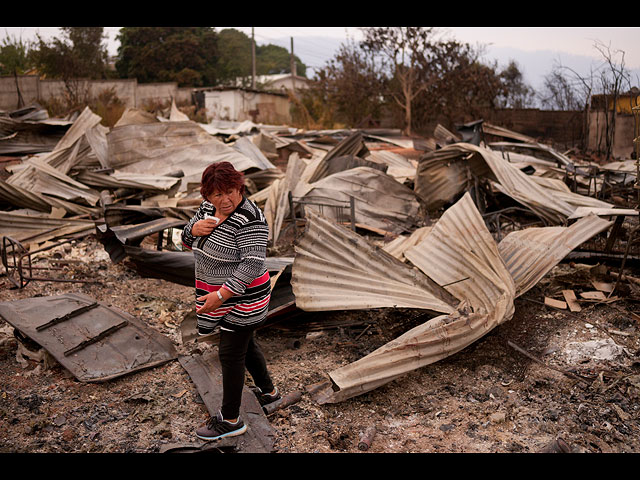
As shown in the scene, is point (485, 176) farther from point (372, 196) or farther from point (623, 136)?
point (623, 136)

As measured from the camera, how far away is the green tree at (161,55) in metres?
29.3

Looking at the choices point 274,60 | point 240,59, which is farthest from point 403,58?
point 274,60

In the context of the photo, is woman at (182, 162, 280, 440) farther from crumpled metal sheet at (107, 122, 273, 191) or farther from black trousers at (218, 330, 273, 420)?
crumpled metal sheet at (107, 122, 273, 191)

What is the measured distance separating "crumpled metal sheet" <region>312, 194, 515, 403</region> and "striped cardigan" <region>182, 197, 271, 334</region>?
68 cm

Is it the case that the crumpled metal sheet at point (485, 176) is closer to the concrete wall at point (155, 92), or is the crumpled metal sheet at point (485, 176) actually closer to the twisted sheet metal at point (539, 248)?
the twisted sheet metal at point (539, 248)

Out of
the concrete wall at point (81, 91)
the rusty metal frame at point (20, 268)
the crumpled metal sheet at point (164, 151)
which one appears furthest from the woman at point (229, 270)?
the concrete wall at point (81, 91)

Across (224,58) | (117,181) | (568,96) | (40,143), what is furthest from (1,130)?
(224,58)

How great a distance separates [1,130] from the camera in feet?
31.2

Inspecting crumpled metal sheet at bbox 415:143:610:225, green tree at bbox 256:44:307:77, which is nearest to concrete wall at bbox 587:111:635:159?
crumpled metal sheet at bbox 415:143:610:225

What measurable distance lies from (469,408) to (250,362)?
119cm

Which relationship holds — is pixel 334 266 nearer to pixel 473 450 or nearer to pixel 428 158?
pixel 473 450

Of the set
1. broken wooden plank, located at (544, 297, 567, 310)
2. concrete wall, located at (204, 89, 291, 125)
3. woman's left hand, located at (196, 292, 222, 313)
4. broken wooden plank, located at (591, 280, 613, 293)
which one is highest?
concrete wall, located at (204, 89, 291, 125)

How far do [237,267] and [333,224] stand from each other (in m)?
1.44

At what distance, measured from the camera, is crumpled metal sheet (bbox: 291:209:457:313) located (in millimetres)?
3375
